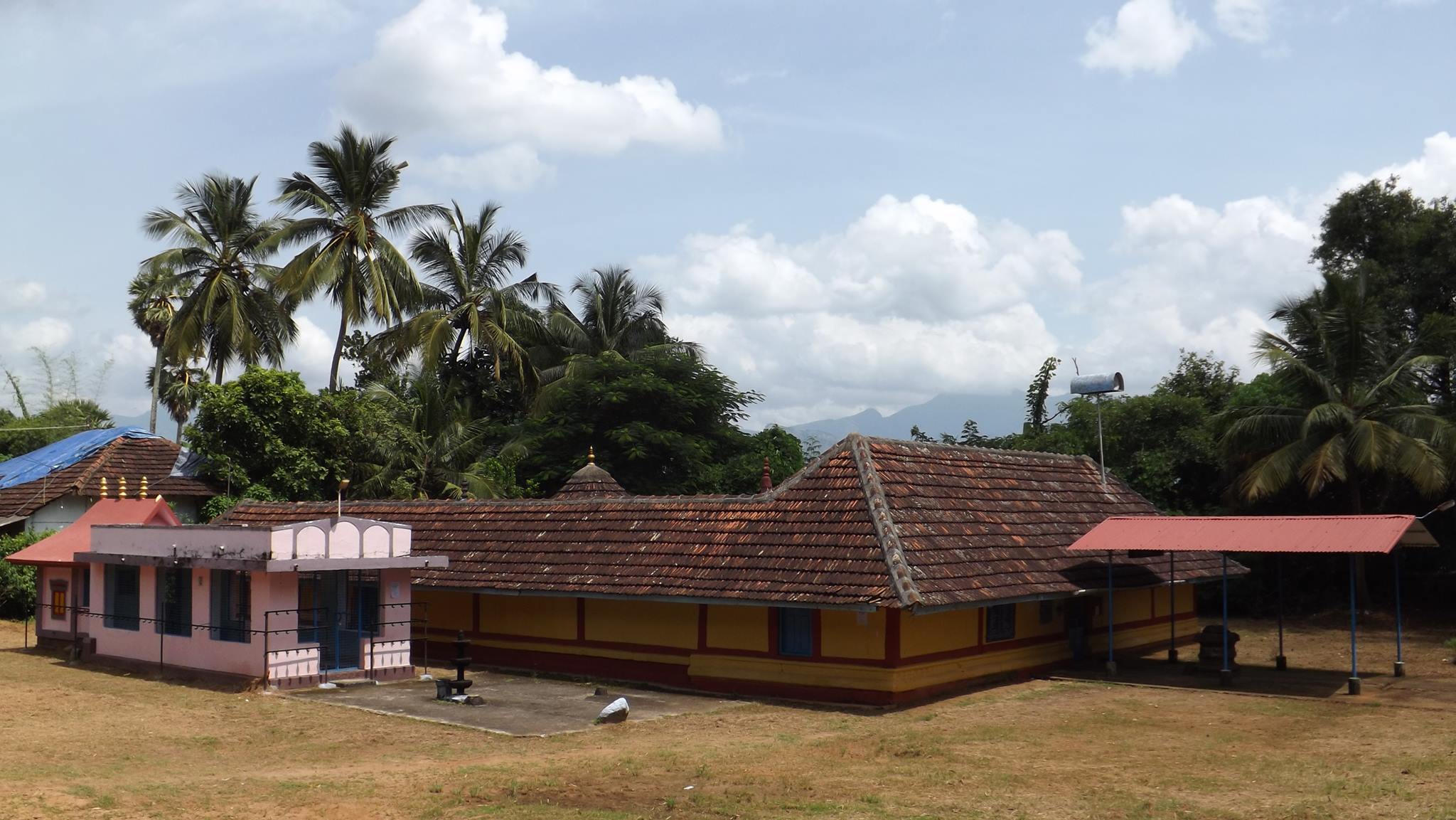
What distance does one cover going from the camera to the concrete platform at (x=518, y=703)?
55.8 feet

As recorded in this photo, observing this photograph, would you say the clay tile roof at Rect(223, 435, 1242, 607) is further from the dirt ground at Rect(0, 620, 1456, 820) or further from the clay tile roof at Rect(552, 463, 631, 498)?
the clay tile roof at Rect(552, 463, 631, 498)

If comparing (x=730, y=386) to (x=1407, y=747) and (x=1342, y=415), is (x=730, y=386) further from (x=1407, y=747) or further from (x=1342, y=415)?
(x=1407, y=747)

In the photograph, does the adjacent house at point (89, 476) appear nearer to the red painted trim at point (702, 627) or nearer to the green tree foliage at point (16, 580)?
the green tree foliage at point (16, 580)

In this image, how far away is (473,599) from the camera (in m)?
23.4

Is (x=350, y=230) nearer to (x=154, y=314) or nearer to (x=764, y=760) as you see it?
(x=154, y=314)

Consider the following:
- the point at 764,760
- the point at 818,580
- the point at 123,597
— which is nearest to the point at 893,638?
the point at 818,580

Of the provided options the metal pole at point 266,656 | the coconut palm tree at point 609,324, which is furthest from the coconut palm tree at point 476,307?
the metal pole at point 266,656

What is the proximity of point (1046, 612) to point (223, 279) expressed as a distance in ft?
89.6

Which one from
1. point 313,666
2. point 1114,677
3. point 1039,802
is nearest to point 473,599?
point 313,666

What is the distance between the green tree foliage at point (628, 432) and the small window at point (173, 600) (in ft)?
52.2

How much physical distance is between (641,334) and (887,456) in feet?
88.2

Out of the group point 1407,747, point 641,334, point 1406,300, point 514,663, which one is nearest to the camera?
point 1407,747

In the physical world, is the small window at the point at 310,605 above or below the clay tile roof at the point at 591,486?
below

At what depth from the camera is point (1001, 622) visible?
20.8 m
